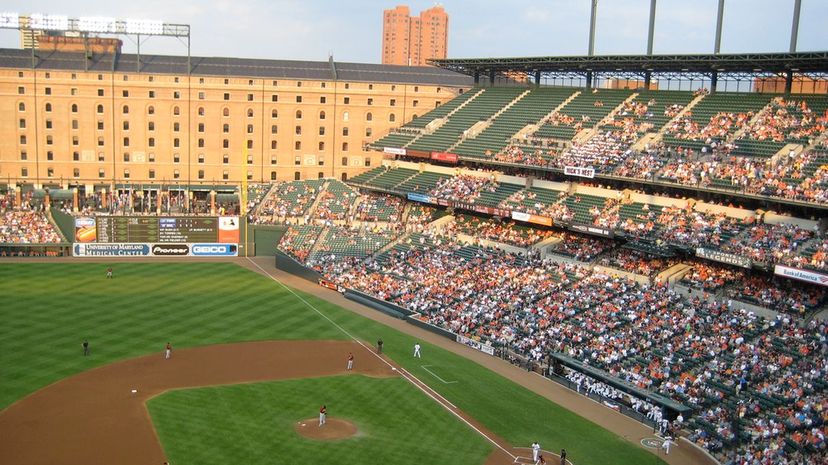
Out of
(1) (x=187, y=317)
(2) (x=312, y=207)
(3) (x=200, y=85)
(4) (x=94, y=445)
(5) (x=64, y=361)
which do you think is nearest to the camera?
(4) (x=94, y=445)

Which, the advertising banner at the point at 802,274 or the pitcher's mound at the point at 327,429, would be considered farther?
the advertising banner at the point at 802,274

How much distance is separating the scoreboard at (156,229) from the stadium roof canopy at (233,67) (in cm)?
1915

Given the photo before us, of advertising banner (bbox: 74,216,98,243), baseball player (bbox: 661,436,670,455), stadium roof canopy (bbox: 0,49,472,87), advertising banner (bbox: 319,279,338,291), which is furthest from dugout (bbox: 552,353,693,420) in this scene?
stadium roof canopy (bbox: 0,49,472,87)

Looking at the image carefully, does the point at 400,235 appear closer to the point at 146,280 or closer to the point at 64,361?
the point at 146,280

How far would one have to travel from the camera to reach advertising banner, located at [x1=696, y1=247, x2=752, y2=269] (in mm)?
38531

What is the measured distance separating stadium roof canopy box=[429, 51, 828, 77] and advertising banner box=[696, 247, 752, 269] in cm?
1421

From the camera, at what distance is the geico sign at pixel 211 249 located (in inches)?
2530

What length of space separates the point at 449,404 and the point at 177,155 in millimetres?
52431

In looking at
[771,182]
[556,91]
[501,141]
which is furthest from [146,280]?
[771,182]

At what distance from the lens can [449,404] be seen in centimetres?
3328

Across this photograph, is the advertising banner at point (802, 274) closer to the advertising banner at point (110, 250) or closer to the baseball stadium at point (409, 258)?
the baseball stadium at point (409, 258)

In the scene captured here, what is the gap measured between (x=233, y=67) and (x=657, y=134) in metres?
44.9

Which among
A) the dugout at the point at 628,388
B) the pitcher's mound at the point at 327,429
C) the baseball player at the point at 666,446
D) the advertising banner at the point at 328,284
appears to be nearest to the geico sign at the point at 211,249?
the advertising banner at the point at 328,284

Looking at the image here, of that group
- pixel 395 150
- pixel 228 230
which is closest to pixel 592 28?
pixel 395 150
